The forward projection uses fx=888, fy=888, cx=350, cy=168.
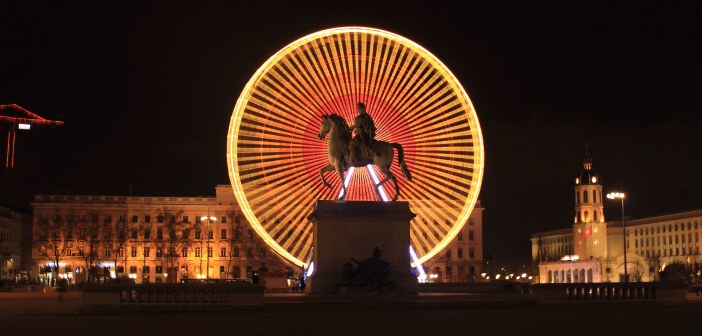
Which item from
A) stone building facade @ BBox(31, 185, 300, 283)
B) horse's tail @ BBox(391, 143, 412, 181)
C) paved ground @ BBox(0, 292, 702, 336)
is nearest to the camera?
paved ground @ BBox(0, 292, 702, 336)

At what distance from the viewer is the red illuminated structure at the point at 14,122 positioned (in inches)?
Answer: 5541

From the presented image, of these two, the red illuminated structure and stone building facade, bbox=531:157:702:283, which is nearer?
the red illuminated structure

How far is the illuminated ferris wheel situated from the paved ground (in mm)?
16185

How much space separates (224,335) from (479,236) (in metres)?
127

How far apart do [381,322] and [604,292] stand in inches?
398

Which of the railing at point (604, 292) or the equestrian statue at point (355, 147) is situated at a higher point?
the equestrian statue at point (355, 147)

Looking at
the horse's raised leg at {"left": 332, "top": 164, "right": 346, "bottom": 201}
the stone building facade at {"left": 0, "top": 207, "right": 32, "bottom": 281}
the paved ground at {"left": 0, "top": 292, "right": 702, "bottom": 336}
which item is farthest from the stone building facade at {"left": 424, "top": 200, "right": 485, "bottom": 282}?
the paved ground at {"left": 0, "top": 292, "right": 702, "bottom": 336}

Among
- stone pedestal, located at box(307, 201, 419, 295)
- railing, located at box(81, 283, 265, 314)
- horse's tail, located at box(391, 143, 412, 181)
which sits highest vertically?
horse's tail, located at box(391, 143, 412, 181)

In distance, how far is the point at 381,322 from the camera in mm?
22750

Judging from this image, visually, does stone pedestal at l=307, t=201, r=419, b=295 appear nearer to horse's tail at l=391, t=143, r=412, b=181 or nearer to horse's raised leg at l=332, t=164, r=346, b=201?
horse's raised leg at l=332, t=164, r=346, b=201

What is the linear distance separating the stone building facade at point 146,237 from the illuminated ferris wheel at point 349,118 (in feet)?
261

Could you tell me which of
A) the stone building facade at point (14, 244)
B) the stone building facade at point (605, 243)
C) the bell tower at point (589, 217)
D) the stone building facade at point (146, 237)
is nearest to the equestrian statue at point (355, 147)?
the stone building facade at point (146, 237)

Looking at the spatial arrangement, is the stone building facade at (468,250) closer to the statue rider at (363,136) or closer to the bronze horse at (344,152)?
the bronze horse at (344,152)

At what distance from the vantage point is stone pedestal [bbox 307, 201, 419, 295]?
3503cm
